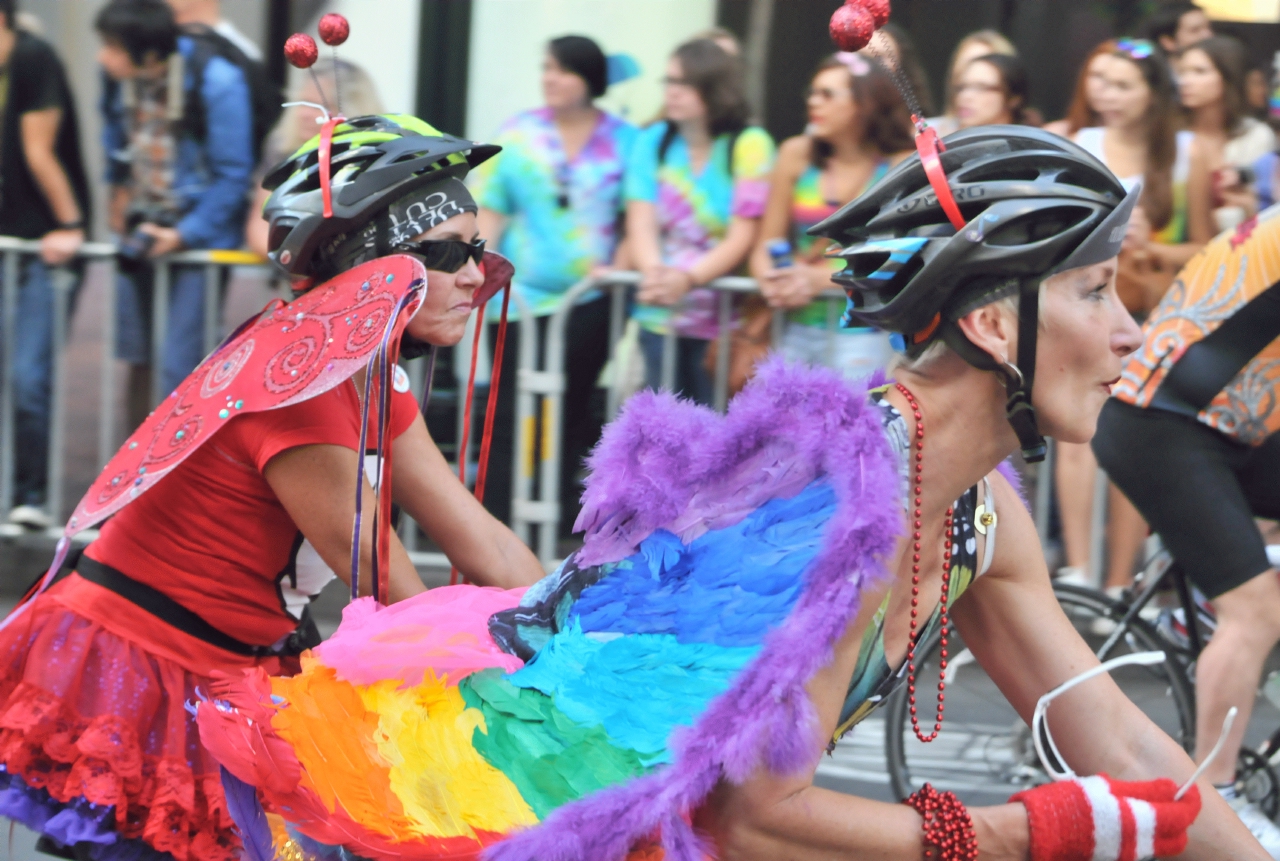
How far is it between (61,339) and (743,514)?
489cm

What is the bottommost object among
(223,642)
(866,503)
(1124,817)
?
(223,642)

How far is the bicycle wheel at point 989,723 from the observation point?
167 inches

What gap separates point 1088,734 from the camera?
2.29m

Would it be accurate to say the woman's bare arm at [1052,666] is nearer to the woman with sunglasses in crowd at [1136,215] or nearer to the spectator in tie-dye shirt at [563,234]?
the woman with sunglasses in crowd at [1136,215]

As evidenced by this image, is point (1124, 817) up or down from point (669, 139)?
down

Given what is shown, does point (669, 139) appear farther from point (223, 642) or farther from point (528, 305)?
point (223, 642)

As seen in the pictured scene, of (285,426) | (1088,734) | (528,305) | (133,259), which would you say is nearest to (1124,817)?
(1088,734)

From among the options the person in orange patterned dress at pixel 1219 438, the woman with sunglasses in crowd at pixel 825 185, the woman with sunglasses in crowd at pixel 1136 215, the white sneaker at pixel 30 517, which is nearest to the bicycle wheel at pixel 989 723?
the person in orange patterned dress at pixel 1219 438

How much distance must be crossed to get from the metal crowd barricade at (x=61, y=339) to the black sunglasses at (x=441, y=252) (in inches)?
139

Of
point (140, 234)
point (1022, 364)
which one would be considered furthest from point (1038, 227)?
point (140, 234)

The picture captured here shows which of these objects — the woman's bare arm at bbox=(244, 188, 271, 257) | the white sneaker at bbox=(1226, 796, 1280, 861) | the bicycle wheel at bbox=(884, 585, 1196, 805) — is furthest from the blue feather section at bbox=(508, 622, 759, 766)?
the woman's bare arm at bbox=(244, 188, 271, 257)

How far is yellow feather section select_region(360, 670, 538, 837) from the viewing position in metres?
1.92

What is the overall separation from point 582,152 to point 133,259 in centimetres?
182

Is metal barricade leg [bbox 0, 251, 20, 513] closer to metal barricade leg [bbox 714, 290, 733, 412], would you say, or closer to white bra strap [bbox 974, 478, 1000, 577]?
metal barricade leg [bbox 714, 290, 733, 412]
